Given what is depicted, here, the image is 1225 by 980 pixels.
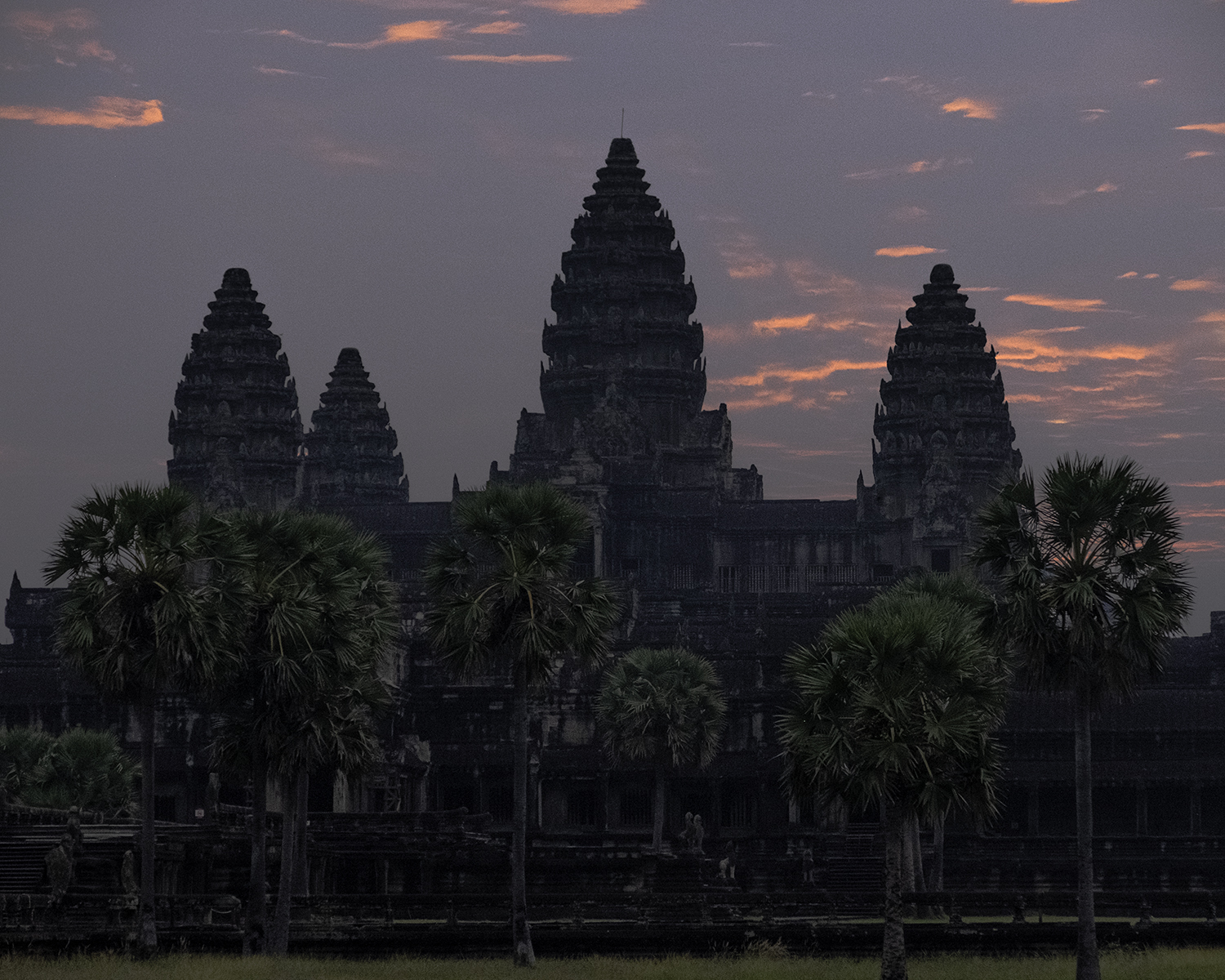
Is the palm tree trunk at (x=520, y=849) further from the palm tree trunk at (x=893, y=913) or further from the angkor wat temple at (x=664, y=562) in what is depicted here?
the angkor wat temple at (x=664, y=562)

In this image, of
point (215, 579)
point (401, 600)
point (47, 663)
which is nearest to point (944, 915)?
point (215, 579)

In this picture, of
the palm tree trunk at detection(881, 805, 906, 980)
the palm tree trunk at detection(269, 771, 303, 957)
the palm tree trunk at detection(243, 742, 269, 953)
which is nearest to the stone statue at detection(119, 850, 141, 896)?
the palm tree trunk at detection(269, 771, 303, 957)

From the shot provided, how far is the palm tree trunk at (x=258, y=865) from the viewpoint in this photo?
51750 mm

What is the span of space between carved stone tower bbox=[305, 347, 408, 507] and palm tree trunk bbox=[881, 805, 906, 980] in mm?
130721

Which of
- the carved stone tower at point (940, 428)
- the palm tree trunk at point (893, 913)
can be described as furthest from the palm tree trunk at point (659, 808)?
the carved stone tower at point (940, 428)

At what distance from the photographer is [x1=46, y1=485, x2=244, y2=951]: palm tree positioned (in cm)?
4988

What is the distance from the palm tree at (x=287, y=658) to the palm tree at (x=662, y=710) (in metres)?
32.5

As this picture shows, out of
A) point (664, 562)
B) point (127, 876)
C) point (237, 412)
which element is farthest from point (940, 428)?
point (127, 876)

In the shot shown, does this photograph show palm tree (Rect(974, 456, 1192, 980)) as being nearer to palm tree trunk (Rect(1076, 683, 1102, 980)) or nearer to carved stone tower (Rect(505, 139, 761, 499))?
palm tree trunk (Rect(1076, 683, 1102, 980))

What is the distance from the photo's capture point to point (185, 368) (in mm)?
152500

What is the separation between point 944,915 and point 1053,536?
24487 millimetres

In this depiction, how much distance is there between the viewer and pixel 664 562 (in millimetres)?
142250

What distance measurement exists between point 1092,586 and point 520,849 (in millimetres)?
14634

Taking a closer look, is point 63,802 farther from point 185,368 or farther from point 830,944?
point 185,368
